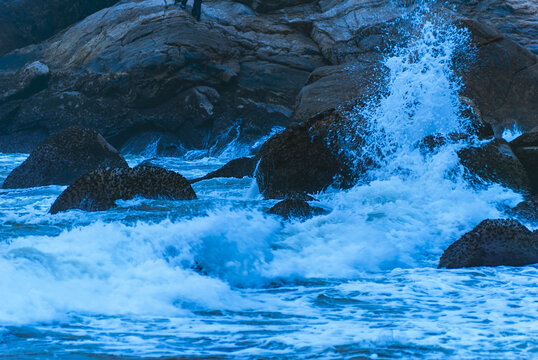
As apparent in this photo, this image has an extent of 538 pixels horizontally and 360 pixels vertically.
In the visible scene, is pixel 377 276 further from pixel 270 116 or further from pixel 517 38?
pixel 517 38

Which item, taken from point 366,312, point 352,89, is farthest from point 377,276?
point 352,89

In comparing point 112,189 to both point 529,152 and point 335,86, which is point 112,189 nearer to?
point 529,152

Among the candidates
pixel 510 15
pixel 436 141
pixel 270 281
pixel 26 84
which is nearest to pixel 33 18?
pixel 26 84

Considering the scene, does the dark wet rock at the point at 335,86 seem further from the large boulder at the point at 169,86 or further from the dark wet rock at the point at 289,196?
the dark wet rock at the point at 289,196

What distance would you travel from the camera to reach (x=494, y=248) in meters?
6.11

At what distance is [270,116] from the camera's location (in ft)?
56.6

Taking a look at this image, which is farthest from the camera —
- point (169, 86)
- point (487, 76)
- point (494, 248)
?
point (169, 86)

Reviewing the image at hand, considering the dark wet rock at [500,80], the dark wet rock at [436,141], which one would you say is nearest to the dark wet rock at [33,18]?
the dark wet rock at [500,80]

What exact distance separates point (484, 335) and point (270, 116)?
530 inches

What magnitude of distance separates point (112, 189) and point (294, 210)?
6.70 ft

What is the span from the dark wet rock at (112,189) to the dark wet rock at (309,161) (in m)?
1.45

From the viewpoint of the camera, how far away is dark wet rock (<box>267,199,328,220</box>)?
7.56 metres

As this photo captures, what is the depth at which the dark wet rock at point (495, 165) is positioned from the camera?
28.6 ft

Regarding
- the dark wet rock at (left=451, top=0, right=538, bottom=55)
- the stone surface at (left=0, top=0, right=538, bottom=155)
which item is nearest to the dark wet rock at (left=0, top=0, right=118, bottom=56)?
the stone surface at (left=0, top=0, right=538, bottom=155)
